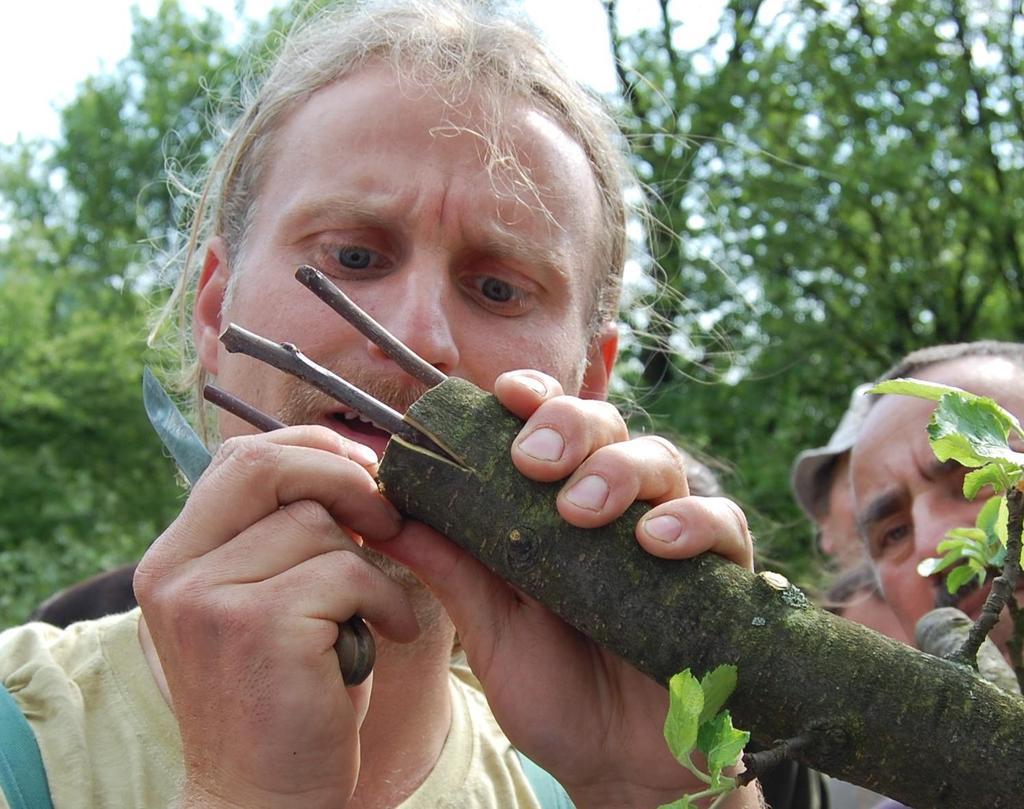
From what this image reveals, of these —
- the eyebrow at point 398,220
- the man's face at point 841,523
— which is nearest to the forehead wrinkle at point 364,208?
the eyebrow at point 398,220

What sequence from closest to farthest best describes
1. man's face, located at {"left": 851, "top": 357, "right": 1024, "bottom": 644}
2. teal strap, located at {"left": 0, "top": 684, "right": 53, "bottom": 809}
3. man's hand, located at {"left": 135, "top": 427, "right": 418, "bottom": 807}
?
man's hand, located at {"left": 135, "top": 427, "right": 418, "bottom": 807}, teal strap, located at {"left": 0, "top": 684, "right": 53, "bottom": 809}, man's face, located at {"left": 851, "top": 357, "right": 1024, "bottom": 644}

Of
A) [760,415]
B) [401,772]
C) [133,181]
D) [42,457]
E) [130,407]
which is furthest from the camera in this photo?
[133,181]

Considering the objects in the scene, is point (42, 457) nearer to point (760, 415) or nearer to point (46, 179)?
point (46, 179)

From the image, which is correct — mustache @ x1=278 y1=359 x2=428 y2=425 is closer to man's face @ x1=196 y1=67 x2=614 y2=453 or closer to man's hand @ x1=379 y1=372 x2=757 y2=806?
man's face @ x1=196 y1=67 x2=614 y2=453

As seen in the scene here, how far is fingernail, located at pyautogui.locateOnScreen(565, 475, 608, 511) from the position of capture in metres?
1.66

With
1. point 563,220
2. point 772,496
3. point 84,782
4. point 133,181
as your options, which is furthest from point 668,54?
point 133,181

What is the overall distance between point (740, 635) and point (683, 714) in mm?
193

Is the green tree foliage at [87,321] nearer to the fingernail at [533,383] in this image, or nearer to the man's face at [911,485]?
the man's face at [911,485]

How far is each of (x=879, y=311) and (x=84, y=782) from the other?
15.2 meters

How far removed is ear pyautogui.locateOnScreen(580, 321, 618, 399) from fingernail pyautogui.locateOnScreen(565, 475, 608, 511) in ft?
4.73

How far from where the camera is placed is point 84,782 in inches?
84.0

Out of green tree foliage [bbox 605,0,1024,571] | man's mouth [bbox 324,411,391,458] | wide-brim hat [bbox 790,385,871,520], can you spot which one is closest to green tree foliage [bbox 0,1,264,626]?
green tree foliage [bbox 605,0,1024,571]

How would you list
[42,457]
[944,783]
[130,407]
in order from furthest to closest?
[130,407]
[42,457]
[944,783]

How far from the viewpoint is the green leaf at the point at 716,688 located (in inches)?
59.0
